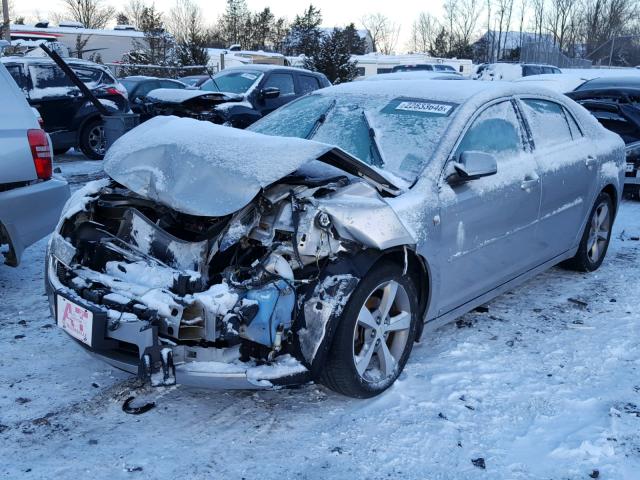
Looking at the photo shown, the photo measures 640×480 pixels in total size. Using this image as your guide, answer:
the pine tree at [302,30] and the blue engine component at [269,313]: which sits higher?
the pine tree at [302,30]

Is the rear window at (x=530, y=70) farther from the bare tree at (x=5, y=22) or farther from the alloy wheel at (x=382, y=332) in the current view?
the alloy wheel at (x=382, y=332)

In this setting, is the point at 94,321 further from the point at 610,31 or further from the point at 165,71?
the point at 610,31

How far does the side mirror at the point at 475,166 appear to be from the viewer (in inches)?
139

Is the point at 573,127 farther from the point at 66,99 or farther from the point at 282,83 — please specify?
the point at 66,99

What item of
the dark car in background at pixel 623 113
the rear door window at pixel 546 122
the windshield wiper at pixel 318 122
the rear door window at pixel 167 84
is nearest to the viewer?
the windshield wiper at pixel 318 122

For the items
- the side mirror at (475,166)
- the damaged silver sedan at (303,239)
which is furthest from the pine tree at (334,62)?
the side mirror at (475,166)

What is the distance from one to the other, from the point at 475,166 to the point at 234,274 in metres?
1.53

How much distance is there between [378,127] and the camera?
4020 millimetres

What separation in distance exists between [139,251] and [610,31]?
A: 66.4 m

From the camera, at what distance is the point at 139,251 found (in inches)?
125

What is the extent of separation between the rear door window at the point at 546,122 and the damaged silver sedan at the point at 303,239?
15cm

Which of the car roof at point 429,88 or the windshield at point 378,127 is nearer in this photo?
the windshield at point 378,127

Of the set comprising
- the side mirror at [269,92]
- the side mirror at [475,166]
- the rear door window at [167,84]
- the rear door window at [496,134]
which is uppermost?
the rear door window at [167,84]

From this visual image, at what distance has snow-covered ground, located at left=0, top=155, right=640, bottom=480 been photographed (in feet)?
8.95
